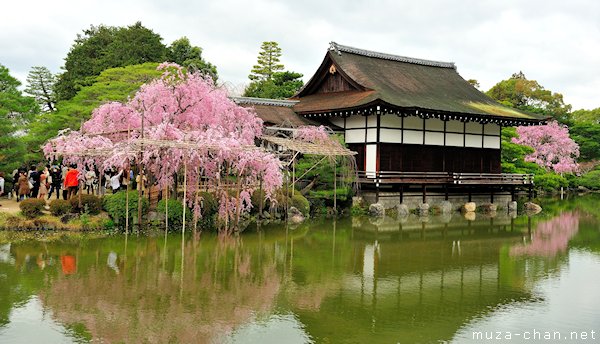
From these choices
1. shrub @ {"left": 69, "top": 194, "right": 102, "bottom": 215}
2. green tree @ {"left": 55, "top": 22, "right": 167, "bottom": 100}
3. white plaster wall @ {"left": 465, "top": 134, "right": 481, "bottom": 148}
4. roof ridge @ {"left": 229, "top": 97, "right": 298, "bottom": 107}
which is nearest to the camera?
shrub @ {"left": 69, "top": 194, "right": 102, "bottom": 215}

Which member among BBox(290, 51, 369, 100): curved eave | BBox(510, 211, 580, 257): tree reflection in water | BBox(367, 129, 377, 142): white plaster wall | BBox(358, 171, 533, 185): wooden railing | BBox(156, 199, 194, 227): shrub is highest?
BBox(290, 51, 369, 100): curved eave

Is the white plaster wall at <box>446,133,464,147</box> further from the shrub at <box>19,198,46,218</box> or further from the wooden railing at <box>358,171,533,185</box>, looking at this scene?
the shrub at <box>19,198,46,218</box>

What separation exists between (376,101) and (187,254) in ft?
46.6

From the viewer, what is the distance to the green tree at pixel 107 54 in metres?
41.4

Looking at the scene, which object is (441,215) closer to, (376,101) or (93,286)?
(376,101)

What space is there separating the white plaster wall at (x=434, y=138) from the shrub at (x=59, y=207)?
1808 centimetres

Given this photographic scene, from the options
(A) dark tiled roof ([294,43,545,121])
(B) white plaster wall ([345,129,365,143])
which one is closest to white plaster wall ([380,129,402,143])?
(B) white plaster wall ([345,129,365,143])

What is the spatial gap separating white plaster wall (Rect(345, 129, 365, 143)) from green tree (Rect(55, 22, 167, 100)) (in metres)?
18.2

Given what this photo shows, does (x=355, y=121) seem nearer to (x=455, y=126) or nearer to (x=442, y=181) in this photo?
(x=442, y=181)

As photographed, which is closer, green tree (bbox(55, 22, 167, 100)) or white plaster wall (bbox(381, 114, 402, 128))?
white plaster wall (bbox(381, 114, 402, 128))

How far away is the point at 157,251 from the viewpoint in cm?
1521

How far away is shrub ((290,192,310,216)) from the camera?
2439cm

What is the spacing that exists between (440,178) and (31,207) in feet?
61.7

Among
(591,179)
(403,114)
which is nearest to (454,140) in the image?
(403,114)
